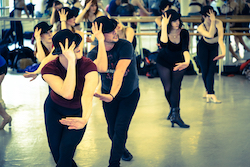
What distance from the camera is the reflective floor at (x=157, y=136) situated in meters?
3.44

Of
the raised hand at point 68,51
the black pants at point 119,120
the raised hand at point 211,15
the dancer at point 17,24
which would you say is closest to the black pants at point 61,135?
the raised hand at point 68,51

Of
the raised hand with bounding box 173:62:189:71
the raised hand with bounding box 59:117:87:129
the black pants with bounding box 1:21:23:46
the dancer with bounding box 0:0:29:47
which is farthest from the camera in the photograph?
the black pants with bounding box 1:21:23:46

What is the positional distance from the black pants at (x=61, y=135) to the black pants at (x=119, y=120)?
53cm

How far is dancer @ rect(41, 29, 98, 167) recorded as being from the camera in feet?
7.48

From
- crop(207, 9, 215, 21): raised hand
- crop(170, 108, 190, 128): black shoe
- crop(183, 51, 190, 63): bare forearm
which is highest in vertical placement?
crop(207, 9, 215, 21): raised hand

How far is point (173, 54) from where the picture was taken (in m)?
4.39

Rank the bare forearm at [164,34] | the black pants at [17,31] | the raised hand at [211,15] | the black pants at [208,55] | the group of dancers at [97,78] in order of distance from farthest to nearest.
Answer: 1. the black pants at [17,31]
2. the black pants at [208,55]
3. the raised hand at [211,15]
4. the bare forearm at [164,34]
5. the group of dancers at [97,78]

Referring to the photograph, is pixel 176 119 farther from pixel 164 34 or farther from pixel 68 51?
pixel 68 51

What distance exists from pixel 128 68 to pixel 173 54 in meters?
1.54

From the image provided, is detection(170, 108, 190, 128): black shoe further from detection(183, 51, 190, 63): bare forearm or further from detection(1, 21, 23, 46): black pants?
detection(1, 21, 23, 46): black pants

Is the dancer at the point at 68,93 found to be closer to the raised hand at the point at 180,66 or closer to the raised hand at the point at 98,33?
the raised hand at the point at 98,33

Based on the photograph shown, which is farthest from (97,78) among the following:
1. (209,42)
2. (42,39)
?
(209,42)

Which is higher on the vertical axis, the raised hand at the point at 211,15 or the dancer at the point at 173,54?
the raised hand at the point at 211,15

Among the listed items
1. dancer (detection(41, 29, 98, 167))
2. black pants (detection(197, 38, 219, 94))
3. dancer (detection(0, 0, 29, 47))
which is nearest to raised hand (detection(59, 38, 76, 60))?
dancer (detection(41, 29, 98, 167))
